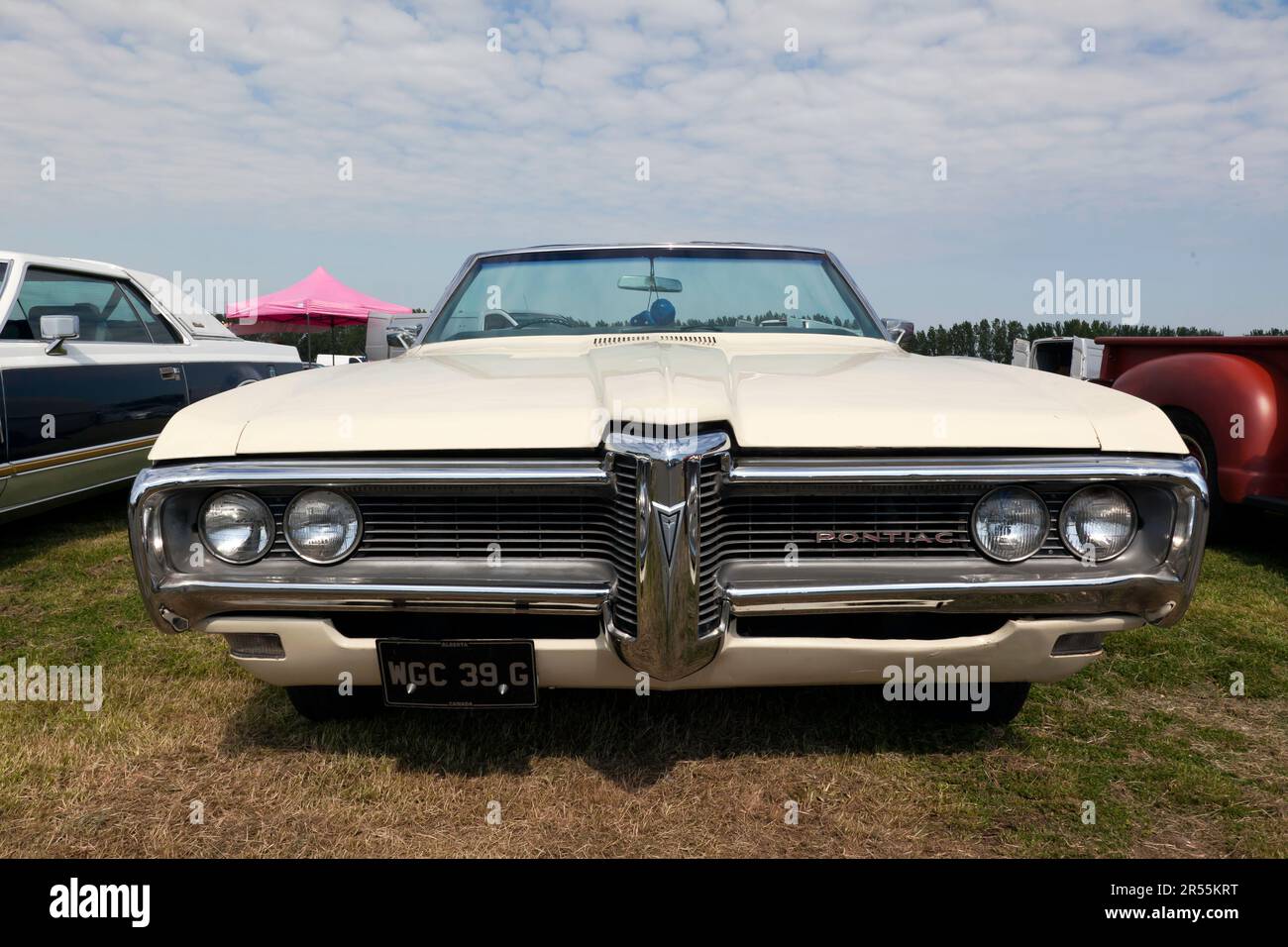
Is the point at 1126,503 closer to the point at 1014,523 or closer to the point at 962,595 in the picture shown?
the point at 1014,523

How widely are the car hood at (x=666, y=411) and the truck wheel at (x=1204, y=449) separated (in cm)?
261

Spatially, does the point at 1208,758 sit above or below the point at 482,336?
below

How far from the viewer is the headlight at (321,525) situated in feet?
6.15

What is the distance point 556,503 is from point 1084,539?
1.15 m

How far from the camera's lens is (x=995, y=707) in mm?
2418

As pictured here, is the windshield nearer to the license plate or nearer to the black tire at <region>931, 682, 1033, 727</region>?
the black tire at <region>931, 682, 1033, 727</region>

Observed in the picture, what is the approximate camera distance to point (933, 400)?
1.98m

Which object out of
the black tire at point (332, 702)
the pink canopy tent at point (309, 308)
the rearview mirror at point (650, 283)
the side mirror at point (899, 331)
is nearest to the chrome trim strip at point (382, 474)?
the black tire at point (332, 702)

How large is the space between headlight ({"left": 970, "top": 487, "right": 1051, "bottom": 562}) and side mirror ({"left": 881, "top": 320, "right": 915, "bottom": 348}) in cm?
139

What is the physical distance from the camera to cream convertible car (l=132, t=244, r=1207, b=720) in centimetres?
179

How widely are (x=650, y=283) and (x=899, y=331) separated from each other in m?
0.94

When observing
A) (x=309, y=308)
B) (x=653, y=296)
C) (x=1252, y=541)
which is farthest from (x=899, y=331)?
(x=309, y=308)

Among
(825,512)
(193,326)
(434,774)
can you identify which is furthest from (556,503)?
(193,326)
